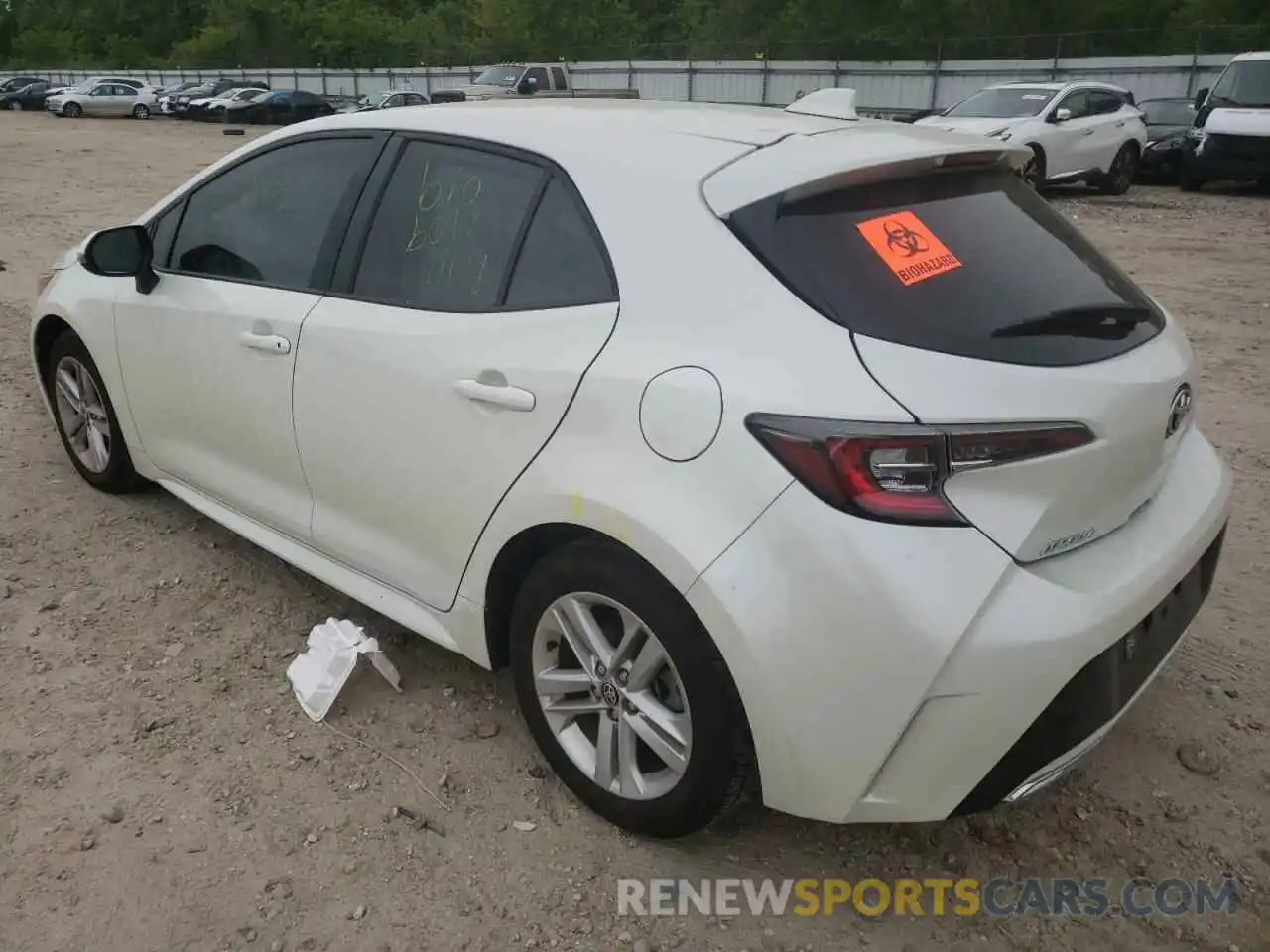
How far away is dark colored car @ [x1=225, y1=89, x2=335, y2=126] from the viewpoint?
36875 millimetres

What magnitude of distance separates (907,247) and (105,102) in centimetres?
4507

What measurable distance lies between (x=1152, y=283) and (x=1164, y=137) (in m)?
9.88

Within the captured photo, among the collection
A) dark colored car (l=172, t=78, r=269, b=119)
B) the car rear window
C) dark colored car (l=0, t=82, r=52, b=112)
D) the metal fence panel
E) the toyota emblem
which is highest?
the car rear window

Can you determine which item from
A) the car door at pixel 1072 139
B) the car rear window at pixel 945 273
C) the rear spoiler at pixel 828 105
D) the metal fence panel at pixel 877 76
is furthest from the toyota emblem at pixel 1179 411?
the metal fence panel at pixel 877 76

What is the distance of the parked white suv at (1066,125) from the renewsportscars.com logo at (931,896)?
12.8m

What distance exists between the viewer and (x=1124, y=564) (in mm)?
2207

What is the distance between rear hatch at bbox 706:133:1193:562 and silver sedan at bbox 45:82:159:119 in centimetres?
4458

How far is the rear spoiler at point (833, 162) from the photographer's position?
2.32 m

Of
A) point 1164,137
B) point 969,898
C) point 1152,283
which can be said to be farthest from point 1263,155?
point 969,898

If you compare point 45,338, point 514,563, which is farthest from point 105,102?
point 514,563

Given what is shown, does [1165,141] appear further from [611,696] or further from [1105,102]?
[611,696]

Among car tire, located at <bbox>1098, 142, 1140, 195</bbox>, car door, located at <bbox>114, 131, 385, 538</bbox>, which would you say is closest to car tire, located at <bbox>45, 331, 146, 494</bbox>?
car door, located at <bbox>114, 131, 385, 538</bbox>

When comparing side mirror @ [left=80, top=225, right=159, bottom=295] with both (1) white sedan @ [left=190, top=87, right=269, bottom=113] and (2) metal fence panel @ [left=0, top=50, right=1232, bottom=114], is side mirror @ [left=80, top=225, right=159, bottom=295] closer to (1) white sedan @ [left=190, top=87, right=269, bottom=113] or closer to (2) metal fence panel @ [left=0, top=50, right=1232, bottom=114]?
(2) metal fence panel @ [left=0, top=50, right=1232, bottom=114]

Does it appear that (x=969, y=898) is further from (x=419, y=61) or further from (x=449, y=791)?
(x=419, y=61)
